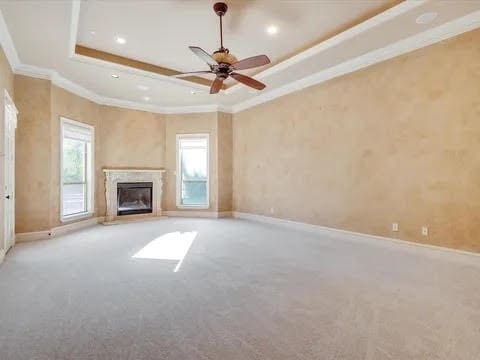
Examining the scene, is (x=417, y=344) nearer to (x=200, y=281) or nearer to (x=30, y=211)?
(x=200, y=281)

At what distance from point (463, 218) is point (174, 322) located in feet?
12.5

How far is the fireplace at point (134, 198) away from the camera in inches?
285

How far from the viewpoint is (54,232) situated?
17.3ft

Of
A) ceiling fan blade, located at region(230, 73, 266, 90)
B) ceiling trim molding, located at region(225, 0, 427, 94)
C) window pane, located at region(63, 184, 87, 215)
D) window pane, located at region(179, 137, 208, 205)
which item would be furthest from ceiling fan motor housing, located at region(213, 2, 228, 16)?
window pane, located at region(63, 184, 87, 215)

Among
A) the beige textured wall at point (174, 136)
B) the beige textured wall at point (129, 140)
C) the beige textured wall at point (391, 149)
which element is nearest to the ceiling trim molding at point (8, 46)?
the beige textured wall at point (129, 140)

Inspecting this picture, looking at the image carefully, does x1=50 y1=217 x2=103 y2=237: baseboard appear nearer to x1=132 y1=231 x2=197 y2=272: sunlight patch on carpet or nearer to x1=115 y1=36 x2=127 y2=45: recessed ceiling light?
x1=132 y1=231 x2=197 y2=272: sunlight patch on carpet

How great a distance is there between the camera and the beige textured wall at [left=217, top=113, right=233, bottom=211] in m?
7.68

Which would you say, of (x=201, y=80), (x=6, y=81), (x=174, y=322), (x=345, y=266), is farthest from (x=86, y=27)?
(x=345, y=266)

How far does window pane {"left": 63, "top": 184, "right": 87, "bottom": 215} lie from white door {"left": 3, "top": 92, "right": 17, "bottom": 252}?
1.37 meters

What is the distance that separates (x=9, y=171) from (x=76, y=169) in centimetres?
204

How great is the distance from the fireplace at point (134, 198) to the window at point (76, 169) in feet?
2.55

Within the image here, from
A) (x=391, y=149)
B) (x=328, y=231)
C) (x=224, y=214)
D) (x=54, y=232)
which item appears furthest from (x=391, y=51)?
(x=54, y=232)

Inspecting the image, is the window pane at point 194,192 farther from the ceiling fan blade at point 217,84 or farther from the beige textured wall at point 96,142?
the ceiling fan blade at point 217,84

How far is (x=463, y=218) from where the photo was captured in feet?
11.8
